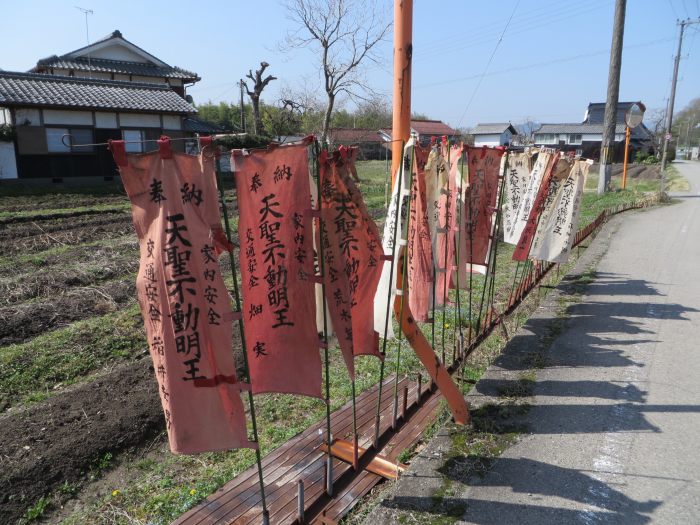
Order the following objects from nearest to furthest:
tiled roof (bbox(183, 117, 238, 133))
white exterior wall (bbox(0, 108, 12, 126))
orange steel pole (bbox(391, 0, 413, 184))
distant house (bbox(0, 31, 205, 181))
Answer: orange steel pole (bbox(391, 0, 413, 184)) < white exterior wall (bbox(0, 108, 12, 126)) < distant house (bbox(0, 31, 205, 181)) < tiled roof (bbox(183, 117, 238, 133))

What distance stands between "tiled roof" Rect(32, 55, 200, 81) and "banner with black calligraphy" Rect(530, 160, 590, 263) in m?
25.0

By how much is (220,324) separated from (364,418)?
2.43 m

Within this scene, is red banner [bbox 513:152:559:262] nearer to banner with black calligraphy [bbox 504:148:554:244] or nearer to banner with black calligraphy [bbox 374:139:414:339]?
banner with black calligraphy [bbox 504:148:554:244]

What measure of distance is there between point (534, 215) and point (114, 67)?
89.0ft

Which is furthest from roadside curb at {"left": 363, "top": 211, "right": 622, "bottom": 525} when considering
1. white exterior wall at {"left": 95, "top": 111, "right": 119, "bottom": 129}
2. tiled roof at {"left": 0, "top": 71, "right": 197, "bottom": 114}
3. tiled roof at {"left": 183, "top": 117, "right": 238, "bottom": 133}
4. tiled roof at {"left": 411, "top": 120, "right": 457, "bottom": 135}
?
tiled roof at {"left": 411, "top": 120, "right": 457, "bottom": 135}

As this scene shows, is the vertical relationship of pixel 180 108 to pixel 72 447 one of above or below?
above

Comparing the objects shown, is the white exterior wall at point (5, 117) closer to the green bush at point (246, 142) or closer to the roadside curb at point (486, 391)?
the green bush at point (246, 142)

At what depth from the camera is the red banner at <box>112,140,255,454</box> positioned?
2.32m

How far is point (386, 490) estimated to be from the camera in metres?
3.47

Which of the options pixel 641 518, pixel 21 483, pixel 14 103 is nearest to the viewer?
pixel 641 518

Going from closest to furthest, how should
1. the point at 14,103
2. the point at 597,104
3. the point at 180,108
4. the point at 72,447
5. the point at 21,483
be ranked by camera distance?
the point at 21,483, the point at 72,447, the point at 14,103, the point at 180,108, the point at 597,104

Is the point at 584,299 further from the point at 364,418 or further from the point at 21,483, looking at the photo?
the point at 21,483

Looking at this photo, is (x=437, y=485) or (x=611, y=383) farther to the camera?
(x=611, y=383)

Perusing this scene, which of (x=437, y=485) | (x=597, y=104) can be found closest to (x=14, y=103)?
(x=437, y=485)
